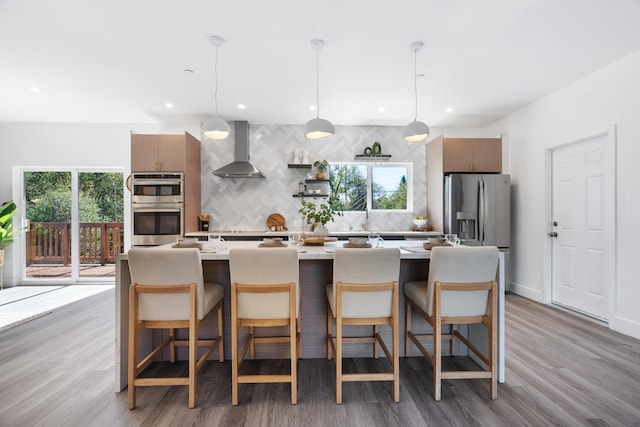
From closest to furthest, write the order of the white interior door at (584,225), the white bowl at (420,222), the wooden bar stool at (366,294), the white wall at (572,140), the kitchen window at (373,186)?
the wooden bar stool at (366,294)
the white wall at (572,140)
the white interior door at (584,225)
the white bowl at (420,222)
the kitchen window at (373,186)

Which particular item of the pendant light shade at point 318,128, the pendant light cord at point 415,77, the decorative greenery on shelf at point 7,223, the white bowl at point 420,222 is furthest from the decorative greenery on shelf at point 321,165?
the decorative greenery on shelf at point 7,223

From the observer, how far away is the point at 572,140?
11.6ft

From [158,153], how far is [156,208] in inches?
32.2

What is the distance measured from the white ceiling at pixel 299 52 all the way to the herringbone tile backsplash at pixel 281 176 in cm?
68

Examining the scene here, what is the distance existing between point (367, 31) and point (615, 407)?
3.15 m

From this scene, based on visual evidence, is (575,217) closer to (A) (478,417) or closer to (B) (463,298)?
(B) (463,298)

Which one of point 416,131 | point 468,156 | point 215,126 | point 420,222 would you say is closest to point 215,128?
point 215,126

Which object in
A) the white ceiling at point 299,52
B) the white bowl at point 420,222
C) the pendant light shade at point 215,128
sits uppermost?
the white ceiling at point 299,52

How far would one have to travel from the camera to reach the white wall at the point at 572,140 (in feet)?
9.36

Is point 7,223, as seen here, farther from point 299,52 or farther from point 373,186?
point 373,186

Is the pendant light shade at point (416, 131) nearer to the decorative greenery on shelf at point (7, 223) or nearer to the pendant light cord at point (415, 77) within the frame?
the pendant light cord at point (415, 77)

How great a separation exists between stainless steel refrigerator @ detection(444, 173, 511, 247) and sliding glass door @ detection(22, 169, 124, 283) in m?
5.40

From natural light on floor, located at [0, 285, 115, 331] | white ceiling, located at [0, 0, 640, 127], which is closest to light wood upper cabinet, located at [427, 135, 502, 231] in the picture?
white ceiling, located at [0, 0, 640, 127]

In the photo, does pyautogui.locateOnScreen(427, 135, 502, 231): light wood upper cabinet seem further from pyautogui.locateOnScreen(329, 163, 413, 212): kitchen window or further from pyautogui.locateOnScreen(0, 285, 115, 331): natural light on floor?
pyautogui.locateOnScreen(0, 285, 115, 331): natural light on floor
